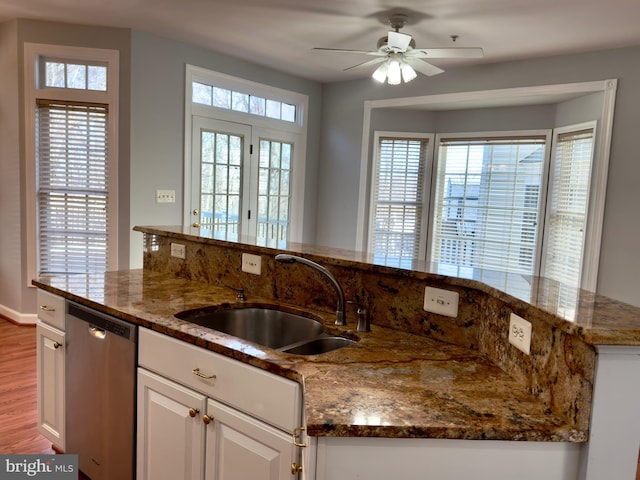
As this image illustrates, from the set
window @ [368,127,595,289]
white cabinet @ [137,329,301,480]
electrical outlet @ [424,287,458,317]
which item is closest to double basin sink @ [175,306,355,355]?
white cabinet @ [137,329,301,480]

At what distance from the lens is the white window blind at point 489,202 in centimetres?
484

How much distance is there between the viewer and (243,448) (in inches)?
57.8

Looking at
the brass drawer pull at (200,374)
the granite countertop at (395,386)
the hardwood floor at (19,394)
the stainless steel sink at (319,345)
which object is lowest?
the hardwood floor at (19,394)

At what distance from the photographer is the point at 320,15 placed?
3.49 m

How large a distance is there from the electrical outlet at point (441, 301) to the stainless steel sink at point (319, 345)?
12.4 inches

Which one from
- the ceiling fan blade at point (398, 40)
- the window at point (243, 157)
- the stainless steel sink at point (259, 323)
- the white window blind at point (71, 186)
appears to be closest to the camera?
the stainless steel sink at point (259, 323)

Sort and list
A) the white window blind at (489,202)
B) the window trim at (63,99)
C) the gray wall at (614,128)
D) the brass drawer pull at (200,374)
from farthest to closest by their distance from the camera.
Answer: the white window blind at (489,202) < the window trim at (63,99) < the gray wall at (614,128) < the brass drawer pull at (200,374)

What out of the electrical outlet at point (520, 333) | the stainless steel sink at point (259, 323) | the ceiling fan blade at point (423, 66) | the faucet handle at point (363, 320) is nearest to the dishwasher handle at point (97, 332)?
the stainless steel sink at point (259, 323)

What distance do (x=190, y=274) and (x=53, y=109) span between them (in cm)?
260

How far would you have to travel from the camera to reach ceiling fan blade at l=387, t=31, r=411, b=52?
3098 mm

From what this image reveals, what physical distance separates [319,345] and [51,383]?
138 centimetres

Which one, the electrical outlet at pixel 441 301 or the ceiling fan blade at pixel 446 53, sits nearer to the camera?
the electrical outlet at pixel 441 301

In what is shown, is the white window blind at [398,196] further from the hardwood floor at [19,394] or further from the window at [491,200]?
the hardwood floor at [19,394]

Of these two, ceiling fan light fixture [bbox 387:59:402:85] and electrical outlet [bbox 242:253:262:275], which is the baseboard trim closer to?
electrical outlet [bbox 242:253:262:275]
